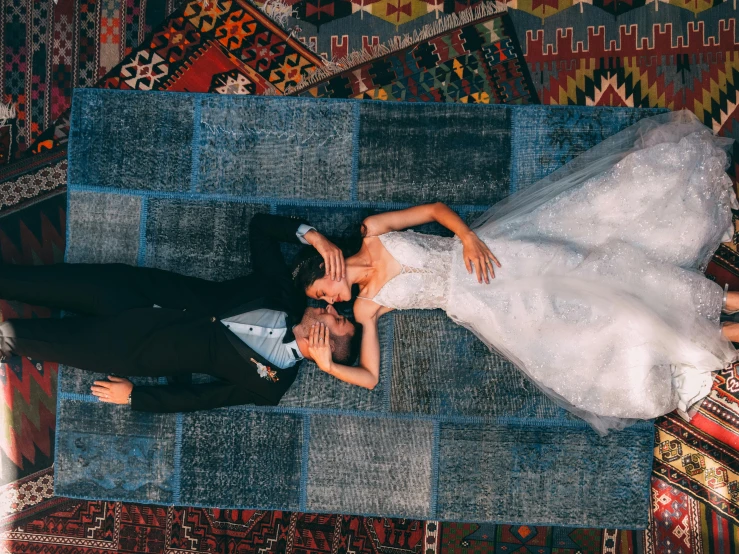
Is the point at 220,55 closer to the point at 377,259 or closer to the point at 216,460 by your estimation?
the point at 377,259

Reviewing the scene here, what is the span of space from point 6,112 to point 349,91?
7.71 feet

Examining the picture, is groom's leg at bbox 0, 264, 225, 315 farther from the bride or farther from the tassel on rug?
the tassel on rug

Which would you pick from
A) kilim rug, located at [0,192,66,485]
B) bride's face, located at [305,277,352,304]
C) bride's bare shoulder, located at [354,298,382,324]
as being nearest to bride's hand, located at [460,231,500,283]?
bride's bare shoulder, located at [354,298,382,324]

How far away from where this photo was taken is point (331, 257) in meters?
2.73

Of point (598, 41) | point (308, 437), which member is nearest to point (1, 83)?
point (308, 437)

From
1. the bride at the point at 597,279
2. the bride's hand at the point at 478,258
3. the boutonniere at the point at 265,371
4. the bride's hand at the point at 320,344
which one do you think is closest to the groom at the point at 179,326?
the boutonniere at the point at 265,371

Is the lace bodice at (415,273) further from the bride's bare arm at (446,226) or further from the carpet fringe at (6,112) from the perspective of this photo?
the carpet fringe at (6,112)

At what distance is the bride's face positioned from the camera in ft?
8.89

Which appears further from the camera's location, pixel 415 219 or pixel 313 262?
pixel 415 219

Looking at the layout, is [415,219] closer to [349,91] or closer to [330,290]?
[330,290]

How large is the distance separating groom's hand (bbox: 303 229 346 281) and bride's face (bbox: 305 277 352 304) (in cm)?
3

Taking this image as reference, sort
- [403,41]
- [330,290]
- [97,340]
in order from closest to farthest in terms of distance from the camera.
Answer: [330,290], [97,340], [403,41]

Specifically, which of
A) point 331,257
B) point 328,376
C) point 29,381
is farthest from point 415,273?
point 29,381

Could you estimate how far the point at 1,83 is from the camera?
11.9ft
